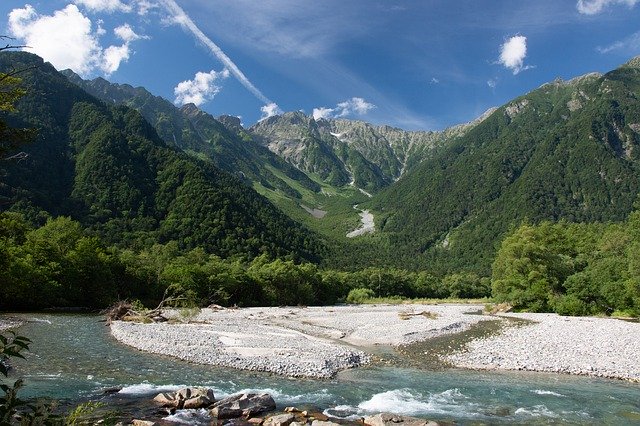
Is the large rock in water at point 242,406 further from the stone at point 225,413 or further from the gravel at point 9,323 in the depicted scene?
the gravel at point 9,323

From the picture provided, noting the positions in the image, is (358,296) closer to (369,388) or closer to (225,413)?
(369,388)

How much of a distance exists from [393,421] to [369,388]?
258 inches

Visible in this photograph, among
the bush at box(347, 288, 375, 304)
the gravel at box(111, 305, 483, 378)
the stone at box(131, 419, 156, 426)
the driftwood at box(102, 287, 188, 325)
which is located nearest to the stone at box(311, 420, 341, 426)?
the stone at box(131, 419, 156, 426)

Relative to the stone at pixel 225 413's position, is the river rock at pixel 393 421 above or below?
above

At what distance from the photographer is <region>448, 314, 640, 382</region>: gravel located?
1119 inches

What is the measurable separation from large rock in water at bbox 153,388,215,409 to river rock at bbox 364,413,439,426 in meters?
6.79

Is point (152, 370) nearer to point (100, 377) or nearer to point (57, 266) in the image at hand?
point (100, 377)

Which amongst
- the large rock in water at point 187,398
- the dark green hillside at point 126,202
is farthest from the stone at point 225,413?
the dark green hillside at point 126,202

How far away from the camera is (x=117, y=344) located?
115 ft

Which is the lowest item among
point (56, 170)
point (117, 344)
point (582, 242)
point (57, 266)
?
point (117, 344)

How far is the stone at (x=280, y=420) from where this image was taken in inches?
647

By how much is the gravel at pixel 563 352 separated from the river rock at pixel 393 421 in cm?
1357

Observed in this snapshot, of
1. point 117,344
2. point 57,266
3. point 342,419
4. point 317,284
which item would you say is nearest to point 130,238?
point 317,284

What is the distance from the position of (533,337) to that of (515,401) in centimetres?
2169
